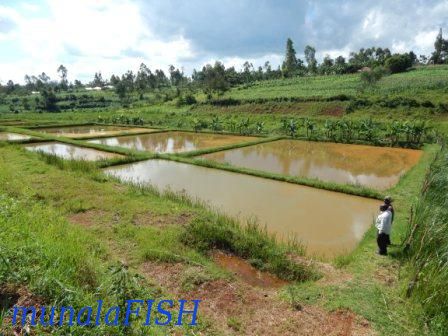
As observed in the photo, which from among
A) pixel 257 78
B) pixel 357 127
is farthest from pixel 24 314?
pixel 257 78

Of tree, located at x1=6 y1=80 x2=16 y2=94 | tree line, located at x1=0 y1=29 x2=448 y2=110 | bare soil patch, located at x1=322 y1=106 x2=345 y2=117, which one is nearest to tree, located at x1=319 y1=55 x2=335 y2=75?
tree line, located at x1=0 y1=29 x2=448 y2=110

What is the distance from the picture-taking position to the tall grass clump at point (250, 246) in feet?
22.6

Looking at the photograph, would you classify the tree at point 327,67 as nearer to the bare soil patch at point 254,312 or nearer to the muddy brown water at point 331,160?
the muddy brown water at point 331,160

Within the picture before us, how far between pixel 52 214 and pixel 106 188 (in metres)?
3.34

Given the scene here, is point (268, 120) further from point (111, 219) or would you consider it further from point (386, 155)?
point (111, 219)

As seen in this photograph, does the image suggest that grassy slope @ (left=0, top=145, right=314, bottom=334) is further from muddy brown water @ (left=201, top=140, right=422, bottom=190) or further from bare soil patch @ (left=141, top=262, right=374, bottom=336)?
muddy brown water @ (left=201, top=140, right=422, bottom=190)

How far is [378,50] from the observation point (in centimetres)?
7912

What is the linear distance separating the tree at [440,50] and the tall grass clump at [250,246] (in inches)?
2987

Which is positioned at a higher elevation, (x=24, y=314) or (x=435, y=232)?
(x=24, y=314)

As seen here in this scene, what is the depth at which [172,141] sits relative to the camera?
26.8 metres

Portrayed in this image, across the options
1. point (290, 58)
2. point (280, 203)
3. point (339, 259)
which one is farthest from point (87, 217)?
point (290, 58)

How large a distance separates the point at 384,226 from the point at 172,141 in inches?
839

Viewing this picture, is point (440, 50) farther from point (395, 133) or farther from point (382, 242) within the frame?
point (382, 242)

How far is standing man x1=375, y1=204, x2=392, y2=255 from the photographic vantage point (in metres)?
7.05
